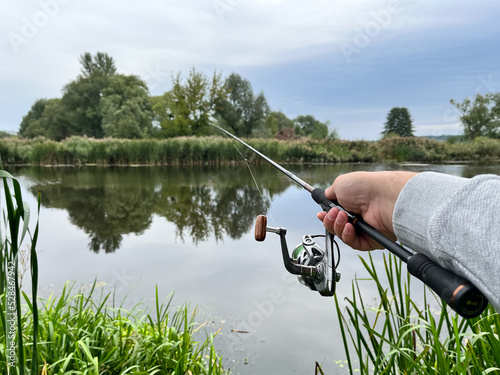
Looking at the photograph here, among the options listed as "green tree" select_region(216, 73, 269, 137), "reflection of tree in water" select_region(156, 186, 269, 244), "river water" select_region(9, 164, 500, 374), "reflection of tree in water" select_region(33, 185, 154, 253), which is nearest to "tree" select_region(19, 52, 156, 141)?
"green tree" select_region(216, 73, 269, 137)

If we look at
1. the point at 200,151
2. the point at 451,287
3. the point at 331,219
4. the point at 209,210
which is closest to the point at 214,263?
the point at 209,210

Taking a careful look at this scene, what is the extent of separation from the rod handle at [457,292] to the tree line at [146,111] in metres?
17.2

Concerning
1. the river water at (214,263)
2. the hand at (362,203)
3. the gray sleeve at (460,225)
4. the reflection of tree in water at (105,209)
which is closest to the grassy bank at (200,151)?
the reflection of tree in water at (105,209)

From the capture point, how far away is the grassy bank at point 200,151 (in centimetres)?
1518

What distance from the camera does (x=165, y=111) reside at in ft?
98.9

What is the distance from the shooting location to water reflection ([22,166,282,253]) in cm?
568

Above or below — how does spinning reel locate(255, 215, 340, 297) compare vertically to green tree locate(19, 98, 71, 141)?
below

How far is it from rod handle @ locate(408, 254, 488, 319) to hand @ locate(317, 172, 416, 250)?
42 centimetres

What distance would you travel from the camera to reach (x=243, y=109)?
25.4 metres

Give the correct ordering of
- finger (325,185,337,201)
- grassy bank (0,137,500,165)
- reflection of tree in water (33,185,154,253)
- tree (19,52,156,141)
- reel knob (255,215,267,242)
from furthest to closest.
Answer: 1. tree (19,52,156,141)
2. grassy bank (0,137,500,165)
3. reflection of tree in water (33,185,154,253)
4. finger (325,185,337,201)
5. reel knob (255,215,267,242)

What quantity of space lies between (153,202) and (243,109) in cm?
1864

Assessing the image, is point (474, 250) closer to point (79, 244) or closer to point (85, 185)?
point (79, 244)

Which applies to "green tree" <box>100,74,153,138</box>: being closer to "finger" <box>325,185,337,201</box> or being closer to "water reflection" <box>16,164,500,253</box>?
"water reflection" <box>16,164,500,253</box>

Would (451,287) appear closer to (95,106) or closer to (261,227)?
(261,227)
